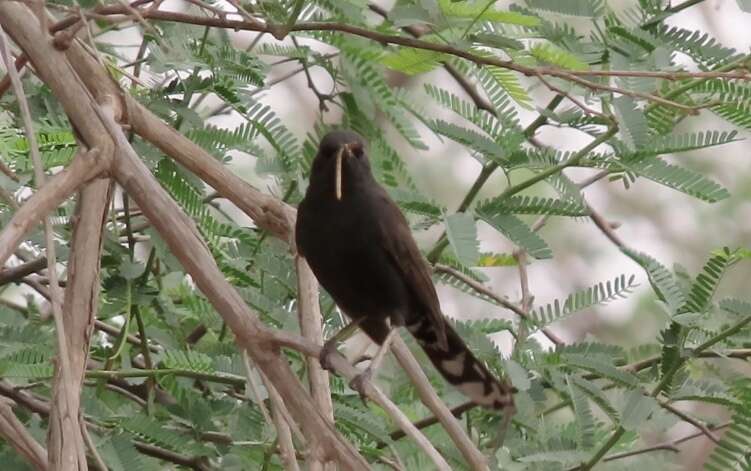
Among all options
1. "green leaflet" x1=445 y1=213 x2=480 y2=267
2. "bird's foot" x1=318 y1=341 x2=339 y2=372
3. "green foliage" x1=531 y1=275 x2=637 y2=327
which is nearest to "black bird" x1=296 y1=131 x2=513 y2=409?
"green leaflet" x1=445 y1=213 x2=480 y2=267

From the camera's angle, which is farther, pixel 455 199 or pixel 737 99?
pixel 455 199

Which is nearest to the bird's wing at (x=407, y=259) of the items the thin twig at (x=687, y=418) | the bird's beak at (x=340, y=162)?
the bird's beak at (x=340, y=162)

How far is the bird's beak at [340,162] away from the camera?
2.84m

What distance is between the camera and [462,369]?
9.96 feet

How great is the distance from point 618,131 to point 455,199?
4.70 meters

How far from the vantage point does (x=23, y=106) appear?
219 centimetres

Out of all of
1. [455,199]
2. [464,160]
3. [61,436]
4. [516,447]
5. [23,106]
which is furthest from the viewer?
[464,160]

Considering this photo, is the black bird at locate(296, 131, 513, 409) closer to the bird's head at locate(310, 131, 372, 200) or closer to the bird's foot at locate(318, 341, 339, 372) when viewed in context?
the bird's head at locate(310, 131, 372, 200)

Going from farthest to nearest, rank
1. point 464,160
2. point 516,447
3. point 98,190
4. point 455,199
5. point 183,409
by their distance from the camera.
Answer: point 464,160 < point 455,199 < point 183,409 < point 516,447 < point 98,190

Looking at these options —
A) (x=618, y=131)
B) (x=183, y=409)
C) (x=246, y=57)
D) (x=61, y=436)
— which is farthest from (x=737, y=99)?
(x=61, y=436)

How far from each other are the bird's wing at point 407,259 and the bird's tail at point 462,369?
0.11 feet

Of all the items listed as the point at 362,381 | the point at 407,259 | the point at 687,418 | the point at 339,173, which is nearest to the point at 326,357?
the point at 362,381

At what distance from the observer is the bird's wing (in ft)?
10.1

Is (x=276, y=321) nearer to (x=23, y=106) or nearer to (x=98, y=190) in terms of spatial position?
(x=98, y=190)
